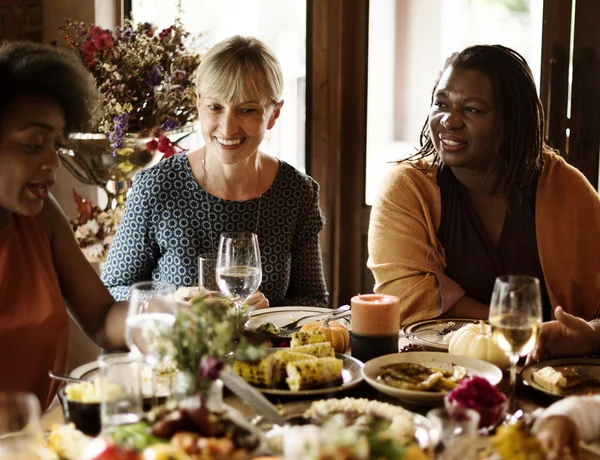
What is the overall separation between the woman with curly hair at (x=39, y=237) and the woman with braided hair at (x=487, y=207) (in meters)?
0.84

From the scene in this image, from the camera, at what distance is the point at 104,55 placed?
3271mm

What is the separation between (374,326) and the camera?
1.76m

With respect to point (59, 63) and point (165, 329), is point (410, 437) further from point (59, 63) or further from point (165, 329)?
point (59, 63)

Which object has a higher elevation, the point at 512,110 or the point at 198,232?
the point at 512,110

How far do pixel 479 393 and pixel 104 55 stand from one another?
2360 millimetres

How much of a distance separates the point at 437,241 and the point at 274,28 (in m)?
1.86

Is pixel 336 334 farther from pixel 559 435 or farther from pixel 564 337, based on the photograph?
pixel 559 435

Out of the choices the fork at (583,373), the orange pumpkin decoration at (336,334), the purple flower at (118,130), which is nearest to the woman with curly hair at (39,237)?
the orange pumpkin decoration at (336,334)

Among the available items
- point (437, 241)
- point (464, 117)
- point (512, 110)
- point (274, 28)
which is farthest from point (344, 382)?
point (274, 28)

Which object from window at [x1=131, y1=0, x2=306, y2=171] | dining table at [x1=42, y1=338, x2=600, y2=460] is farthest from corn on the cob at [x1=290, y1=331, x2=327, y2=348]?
window at [x1=131, y1=0, x2=306, y2=171]

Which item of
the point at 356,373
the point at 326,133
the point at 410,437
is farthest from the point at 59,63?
the point at 326,133

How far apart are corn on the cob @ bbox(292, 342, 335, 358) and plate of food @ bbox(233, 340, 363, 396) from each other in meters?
0.03

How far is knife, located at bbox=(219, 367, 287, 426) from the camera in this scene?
129 cm

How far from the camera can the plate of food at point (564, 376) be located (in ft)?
5.15
